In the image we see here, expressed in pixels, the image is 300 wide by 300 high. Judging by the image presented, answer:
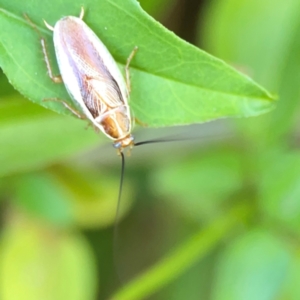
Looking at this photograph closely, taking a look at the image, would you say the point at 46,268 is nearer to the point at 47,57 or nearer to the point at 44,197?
the point at 44,197

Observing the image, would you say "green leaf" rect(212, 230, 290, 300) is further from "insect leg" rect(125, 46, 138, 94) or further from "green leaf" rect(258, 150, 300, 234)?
"insect leg" rect(125, 46, 138, 94)

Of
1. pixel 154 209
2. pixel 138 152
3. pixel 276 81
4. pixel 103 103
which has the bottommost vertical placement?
pixel 154 209

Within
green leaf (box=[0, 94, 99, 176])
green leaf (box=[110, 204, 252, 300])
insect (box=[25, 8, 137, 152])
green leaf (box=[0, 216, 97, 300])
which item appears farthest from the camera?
green leaf (box=[0, 216, 97, 300])

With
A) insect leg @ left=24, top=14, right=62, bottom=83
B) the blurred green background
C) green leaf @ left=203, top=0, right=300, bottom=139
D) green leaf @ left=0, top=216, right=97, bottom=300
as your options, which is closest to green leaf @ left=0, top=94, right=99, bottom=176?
→ the blurred green background

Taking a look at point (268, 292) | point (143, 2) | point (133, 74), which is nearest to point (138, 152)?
point (143, 2)

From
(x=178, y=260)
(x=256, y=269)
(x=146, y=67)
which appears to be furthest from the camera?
Result: (x=256, y=269)

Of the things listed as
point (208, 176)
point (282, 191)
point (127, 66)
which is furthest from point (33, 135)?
point (282, 191)

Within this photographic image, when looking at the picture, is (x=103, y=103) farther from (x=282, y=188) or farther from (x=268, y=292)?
(x=268, y=292)
